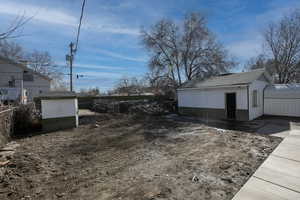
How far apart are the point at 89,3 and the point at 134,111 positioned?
36.0 ft

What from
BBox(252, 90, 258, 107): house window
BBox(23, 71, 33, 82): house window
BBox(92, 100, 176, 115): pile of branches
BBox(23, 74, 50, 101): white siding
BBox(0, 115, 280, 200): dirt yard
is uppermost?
BBox(23, 71, 33, 82): house window

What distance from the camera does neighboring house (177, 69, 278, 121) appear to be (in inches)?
416

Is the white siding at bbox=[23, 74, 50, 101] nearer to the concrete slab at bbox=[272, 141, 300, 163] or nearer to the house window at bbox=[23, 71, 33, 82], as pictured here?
the house window at bbox=[23, 71, 33, 82]

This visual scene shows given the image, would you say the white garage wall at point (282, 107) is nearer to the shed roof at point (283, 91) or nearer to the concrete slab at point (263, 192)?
the shed roof at point (283, 91)

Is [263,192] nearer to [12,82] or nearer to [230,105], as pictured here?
[230,105]

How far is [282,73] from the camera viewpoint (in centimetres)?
1953

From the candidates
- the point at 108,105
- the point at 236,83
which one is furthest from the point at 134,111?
the point at 236,83

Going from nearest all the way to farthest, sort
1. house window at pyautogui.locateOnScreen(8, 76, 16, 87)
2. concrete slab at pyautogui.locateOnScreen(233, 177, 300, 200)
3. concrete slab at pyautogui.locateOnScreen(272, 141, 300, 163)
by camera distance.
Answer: concrete slab at pyautogui.locateOnScreen(233, 177, 300, 200), concrete slab at pyautogui.locateOnScreen(272, 141, 300, 163), house window at pyautogui.locateOnScreen(8, 76, 16, 87)

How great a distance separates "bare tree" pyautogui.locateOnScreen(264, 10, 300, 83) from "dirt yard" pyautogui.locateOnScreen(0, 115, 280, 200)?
1783cm

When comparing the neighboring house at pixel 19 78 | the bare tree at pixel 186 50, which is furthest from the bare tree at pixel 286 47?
the neighboring house at pixel 19 78

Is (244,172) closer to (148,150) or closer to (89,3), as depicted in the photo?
(148,150)

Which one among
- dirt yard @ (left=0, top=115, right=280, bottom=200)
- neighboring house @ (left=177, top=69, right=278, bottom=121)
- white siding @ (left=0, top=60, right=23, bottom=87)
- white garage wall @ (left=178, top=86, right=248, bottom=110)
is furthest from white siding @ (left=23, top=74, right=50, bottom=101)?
neighboring house @ (left=177, top=69, right=278, bottom=121)

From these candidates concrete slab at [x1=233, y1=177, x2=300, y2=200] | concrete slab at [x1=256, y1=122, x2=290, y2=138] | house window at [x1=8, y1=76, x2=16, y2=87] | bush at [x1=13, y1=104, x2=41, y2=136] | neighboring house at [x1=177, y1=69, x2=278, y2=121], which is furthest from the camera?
house window at [x1=8, y1=76, x2=16, y2=87]

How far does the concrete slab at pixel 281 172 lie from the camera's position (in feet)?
10.3
